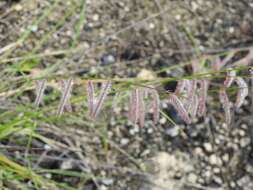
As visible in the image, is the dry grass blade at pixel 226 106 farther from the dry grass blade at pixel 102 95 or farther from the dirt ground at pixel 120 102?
the dirt ground at pixel 120 102

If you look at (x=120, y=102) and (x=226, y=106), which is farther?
(x=120, y=102)

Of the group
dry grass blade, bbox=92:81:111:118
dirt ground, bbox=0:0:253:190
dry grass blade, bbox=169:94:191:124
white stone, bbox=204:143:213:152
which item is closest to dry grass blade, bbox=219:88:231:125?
dry grass blade, bbox=169:94:191:124

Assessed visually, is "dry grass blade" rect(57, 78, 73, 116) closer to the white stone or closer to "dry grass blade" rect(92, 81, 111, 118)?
"dry grass blade" rect(92, 81, 111, 118)

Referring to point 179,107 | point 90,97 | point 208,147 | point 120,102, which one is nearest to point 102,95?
point 90,97

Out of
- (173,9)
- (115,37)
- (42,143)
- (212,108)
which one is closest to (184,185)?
(212,108)

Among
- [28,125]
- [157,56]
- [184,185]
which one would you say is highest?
[157,56]

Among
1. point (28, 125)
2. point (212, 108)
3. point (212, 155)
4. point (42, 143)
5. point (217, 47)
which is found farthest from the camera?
point (217, 47)

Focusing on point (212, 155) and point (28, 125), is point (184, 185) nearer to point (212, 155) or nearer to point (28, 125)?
point (212, 155)

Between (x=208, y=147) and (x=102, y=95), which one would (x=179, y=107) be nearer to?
(x=102, y=95)
